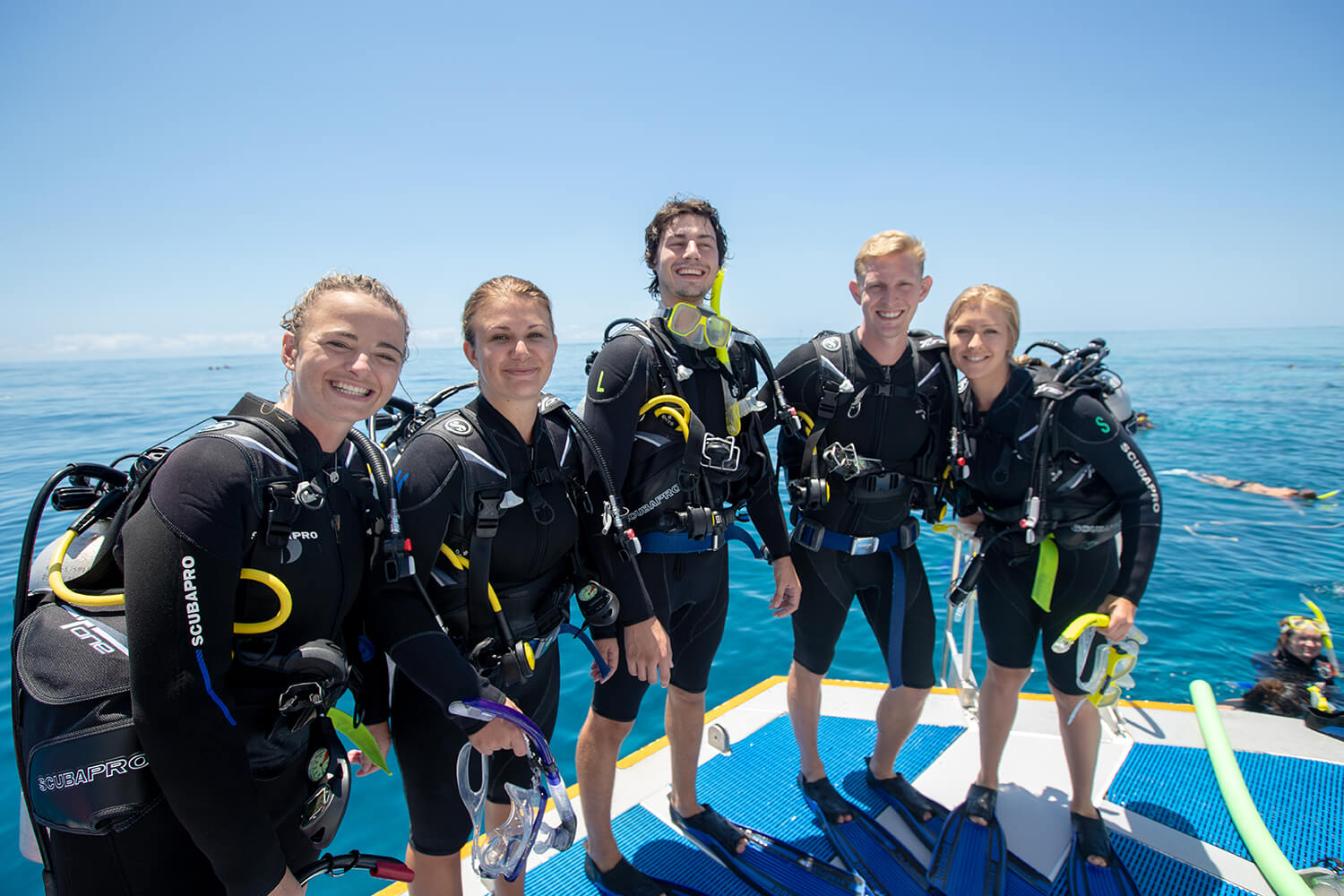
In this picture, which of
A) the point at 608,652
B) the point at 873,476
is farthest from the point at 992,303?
the point at 608,652

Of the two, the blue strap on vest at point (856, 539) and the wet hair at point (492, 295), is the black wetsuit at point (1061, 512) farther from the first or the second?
the wet hair at point (492, 295)

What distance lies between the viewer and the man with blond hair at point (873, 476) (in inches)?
115

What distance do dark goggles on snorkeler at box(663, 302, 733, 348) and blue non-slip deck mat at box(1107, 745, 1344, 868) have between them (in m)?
3.12

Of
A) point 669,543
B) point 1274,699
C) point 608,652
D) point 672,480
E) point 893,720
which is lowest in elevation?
point 1274,699

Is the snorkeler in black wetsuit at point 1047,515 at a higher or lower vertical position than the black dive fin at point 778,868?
higher

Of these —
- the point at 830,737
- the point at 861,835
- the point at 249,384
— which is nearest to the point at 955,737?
the point at 830,737

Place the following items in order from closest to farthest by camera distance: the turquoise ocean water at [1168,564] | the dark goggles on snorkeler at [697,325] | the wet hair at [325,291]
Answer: the wet hair at [325,291]
the dark goggles on snorkeler at [697,325]
the turquoise ocean water at [1168,564]

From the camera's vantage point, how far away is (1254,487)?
1274cm

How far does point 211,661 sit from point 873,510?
252cm

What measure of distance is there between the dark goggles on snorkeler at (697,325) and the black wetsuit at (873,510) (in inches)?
23.3

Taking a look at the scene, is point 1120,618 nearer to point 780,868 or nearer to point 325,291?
point 780,868

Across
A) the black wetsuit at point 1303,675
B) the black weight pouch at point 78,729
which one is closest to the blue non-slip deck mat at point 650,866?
the black weight pouch at point 78,729

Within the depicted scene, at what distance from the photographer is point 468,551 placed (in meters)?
1.89

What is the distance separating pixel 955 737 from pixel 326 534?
144 inches
